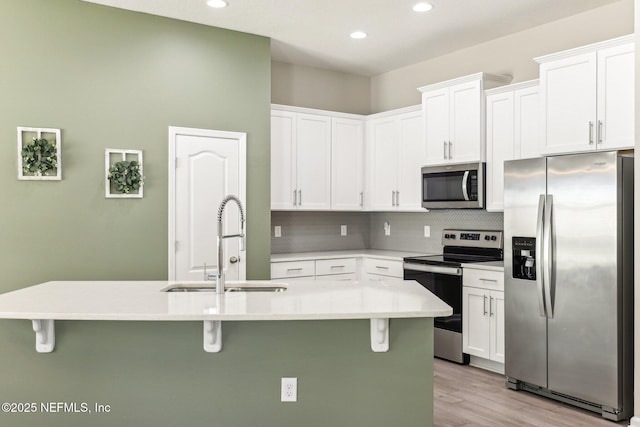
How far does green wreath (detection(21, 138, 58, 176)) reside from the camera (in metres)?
3.94

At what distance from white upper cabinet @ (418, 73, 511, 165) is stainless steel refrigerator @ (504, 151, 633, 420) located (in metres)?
0.72

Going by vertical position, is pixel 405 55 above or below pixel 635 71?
above

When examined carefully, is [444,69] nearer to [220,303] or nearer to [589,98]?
[589,98]

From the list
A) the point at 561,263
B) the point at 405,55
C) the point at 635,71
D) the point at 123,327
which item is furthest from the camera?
the point at 405,55

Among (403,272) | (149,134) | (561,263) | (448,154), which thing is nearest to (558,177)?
(561,263)

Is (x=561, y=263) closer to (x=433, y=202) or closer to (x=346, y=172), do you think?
(x=433, y=202)

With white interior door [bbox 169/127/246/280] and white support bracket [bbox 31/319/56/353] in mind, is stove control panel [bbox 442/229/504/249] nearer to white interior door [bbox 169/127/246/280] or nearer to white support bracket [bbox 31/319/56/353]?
white interior door [bbox 169/127/246/280]

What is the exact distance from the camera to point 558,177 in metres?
3.84

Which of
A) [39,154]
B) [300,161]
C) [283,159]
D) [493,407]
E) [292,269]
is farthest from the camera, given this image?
[300,161]

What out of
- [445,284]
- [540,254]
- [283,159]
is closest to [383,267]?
[445,284]

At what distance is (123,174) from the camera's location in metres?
4.29

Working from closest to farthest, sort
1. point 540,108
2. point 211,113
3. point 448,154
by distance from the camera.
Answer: point 540,108
point 211,113
point 448,154

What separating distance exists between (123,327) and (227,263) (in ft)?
7.01

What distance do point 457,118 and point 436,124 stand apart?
255 mm
